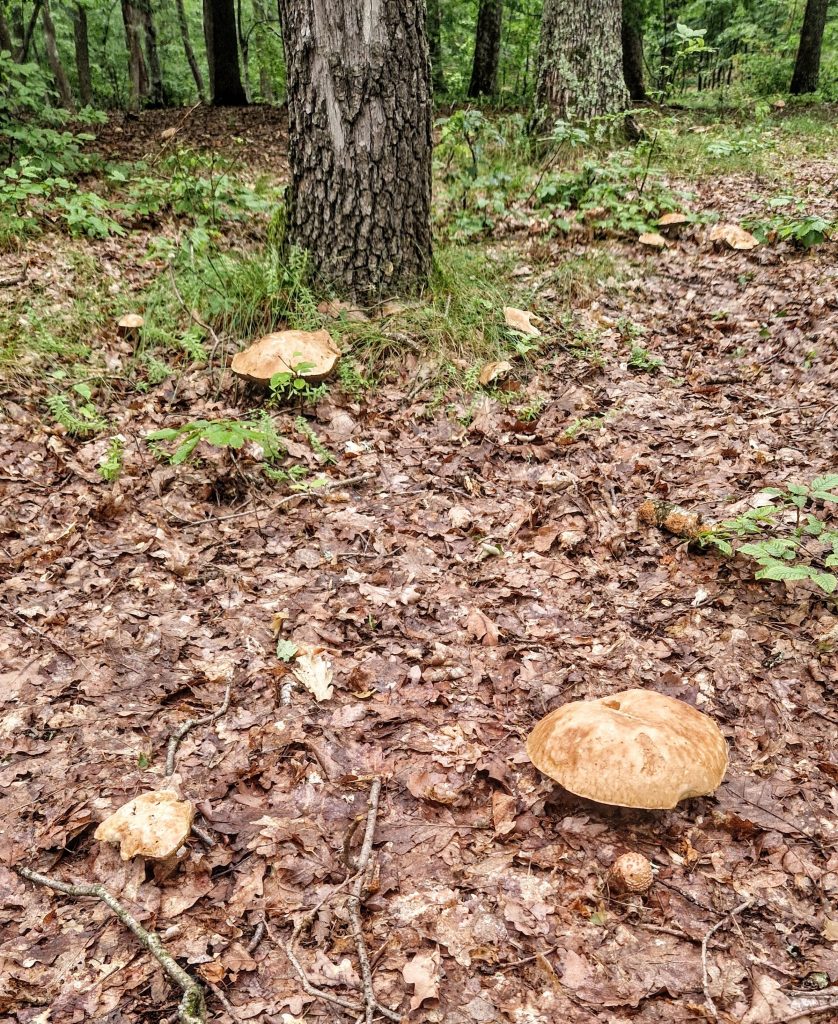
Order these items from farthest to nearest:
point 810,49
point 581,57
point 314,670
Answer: point 810,49 → point 581,57 → point 314,670

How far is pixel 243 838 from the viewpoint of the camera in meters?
2.53

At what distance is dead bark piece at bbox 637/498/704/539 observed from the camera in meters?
3.90

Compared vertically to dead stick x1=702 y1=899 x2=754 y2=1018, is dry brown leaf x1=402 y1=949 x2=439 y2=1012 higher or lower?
lower

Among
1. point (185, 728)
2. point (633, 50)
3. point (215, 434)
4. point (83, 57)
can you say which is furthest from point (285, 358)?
point (83, 57)

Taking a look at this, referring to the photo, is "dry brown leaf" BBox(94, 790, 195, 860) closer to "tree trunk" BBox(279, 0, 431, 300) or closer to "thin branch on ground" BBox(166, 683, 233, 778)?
"thin branch on ground" BBox(166, 683, 233, 778)

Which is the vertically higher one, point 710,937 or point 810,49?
point 810,49

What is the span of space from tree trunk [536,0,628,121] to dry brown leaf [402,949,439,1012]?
964cm

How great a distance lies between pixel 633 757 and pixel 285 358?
141 inches

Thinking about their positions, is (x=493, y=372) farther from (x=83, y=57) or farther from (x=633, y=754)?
(x=83, y=57)

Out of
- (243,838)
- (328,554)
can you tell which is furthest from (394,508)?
(243,838)

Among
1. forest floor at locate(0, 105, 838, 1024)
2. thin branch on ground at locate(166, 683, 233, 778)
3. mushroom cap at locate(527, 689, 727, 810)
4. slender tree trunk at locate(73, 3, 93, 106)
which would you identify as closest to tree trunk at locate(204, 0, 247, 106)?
slender tree trunk at locate(73, 3, 93, 106)

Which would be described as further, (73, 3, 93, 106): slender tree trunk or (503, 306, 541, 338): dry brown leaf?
(73, 3, 93, 106): slender tree trunk

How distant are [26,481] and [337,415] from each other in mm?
2193

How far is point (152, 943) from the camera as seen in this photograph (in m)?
2.14
